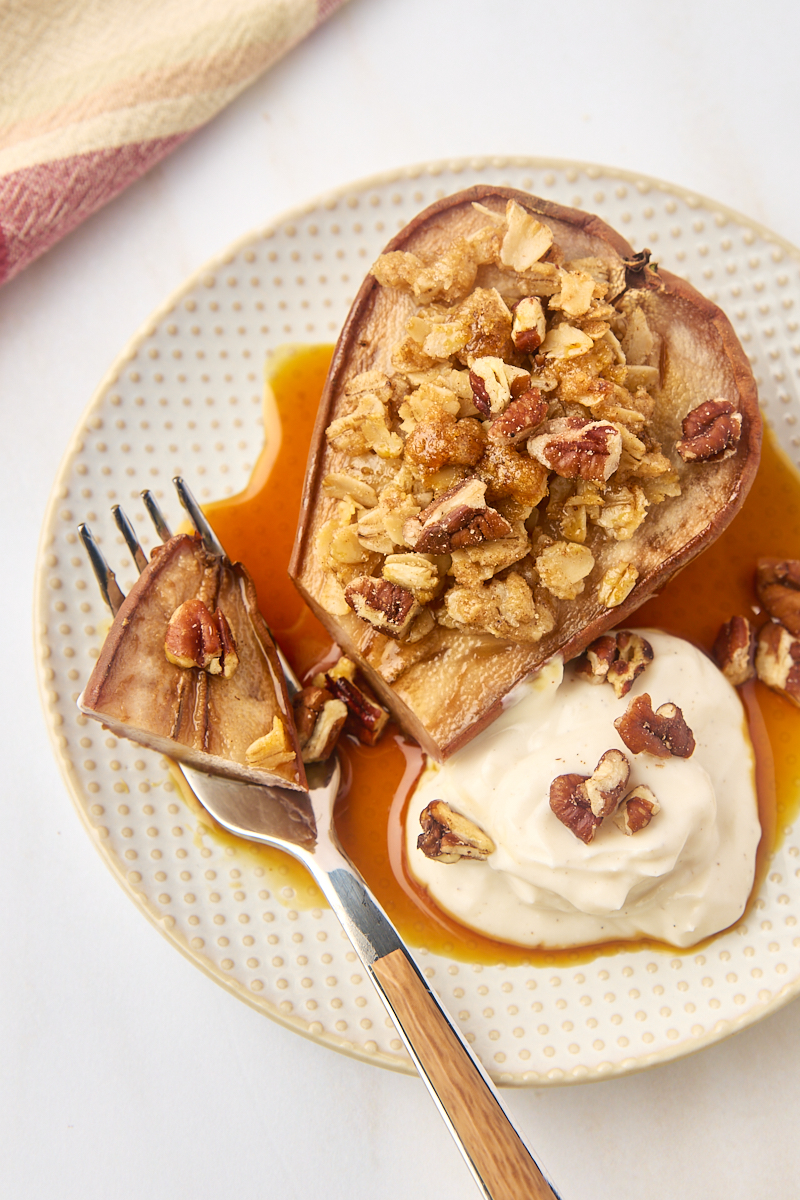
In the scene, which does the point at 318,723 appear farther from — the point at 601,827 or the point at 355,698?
the point at 601,827

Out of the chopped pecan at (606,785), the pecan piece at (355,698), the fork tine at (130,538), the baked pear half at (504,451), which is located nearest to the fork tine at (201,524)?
the fork tine at (130,538)

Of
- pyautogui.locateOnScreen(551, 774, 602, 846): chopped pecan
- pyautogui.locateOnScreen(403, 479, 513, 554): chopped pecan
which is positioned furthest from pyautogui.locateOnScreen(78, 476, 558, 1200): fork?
pyautogui.locateOnScreen(403, 479, 513, 554): chopped pecan

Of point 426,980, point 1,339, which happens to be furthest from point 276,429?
point 426,980

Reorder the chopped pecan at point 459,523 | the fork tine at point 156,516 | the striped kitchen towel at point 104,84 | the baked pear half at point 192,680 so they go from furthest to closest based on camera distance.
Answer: the striped kitchen towel at point 104,84, the fork tine at point 156,516, the baked pear half at point 192,680, the chopped pecan at point 459,523

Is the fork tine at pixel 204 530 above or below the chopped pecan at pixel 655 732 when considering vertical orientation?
above

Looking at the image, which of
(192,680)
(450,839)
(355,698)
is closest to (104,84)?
(192,680)

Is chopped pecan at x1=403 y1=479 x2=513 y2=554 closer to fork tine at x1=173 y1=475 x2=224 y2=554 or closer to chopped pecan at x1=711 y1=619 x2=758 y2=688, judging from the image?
fork tine at x1=173 y1=475 x2=224 y2=554

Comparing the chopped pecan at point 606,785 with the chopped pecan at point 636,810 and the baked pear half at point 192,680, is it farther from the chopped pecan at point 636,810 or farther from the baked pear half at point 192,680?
the baked pear half at point 192,680
